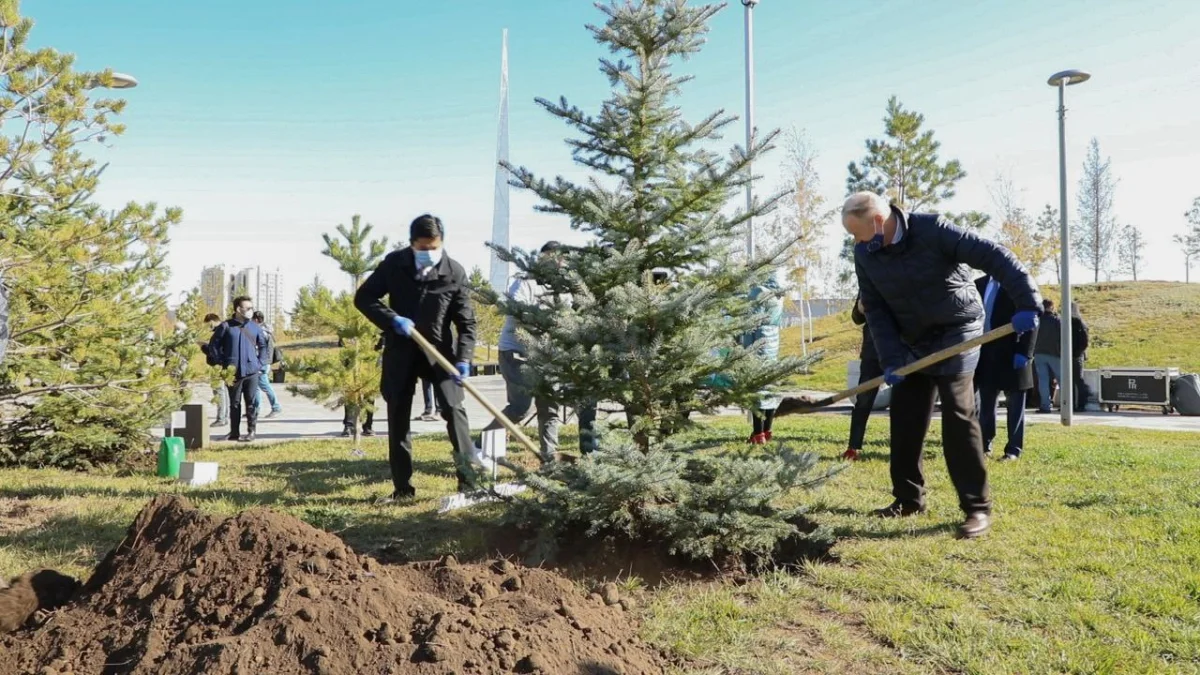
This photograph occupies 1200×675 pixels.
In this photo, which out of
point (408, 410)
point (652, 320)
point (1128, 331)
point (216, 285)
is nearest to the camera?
point (652, 320)

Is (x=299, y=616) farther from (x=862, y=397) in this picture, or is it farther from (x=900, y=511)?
(x=862, y=397)

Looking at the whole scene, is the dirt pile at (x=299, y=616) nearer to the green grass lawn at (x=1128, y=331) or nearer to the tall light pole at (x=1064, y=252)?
the tall light pole at (x=1064, y=252)

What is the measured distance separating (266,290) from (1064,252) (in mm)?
68524

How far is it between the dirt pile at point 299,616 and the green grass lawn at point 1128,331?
1545 cm

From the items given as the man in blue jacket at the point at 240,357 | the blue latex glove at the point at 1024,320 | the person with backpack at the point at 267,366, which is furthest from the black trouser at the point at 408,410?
the person with backpack at the point at 267,366

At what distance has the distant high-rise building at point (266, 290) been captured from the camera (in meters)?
55.3

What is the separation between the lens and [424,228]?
5.32m

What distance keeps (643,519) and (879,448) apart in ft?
15.5

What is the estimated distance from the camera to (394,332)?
207 inches

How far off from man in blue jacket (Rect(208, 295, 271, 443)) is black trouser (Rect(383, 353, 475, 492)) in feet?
17.0

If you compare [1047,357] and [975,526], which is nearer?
[975,526]

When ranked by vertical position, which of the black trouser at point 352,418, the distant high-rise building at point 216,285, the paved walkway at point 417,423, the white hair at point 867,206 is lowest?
the paved walkway at point 417,423

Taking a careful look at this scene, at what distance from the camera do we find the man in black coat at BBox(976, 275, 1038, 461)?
6.59 m

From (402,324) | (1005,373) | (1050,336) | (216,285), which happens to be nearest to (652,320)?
(402,324)
